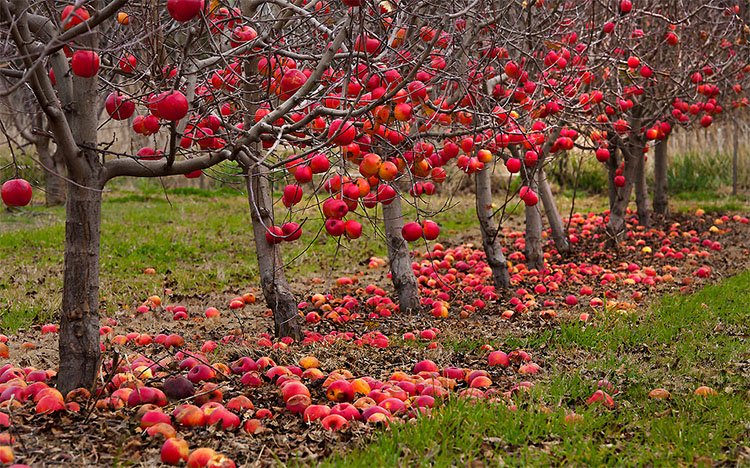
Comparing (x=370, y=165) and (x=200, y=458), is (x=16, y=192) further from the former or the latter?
(x=370, y=165)

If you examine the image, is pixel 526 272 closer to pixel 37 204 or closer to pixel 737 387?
pixel 737 387

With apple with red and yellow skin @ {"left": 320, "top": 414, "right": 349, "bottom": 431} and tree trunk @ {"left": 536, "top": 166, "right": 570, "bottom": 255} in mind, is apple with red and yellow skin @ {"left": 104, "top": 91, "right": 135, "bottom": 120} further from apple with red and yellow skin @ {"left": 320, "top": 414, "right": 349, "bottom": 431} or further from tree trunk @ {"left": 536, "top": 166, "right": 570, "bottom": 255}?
tree trunk @ {"left": 536, "top": 166, "right": 570, "bottom": 255}

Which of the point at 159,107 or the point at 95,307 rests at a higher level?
the point at 159,107

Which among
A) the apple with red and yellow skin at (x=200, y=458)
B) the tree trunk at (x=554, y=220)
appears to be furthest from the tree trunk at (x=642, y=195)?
the apple with red and yellow skin at (x=200, y=458)

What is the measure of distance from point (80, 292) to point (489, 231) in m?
3.92

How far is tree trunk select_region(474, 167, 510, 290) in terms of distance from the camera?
6266 millimetres

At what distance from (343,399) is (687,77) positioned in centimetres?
547

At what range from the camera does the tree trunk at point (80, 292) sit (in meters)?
3.13

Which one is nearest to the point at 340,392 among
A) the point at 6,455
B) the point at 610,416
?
the point at 610,416

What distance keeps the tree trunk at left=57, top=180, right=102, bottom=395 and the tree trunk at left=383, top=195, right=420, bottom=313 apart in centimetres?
282

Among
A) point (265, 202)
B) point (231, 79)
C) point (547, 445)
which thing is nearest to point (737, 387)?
point (547, 445)

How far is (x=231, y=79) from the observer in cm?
433

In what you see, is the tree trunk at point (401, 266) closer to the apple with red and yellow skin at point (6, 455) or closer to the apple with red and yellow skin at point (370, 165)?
the apple with red and yellow skin at point (370, 165)

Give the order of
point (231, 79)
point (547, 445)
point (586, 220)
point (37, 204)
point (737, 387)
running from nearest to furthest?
1. point (547, 445)
2. point (737, 387)
3. point (231, 79)
4. point (586, 220)
5. point (37, 204)
